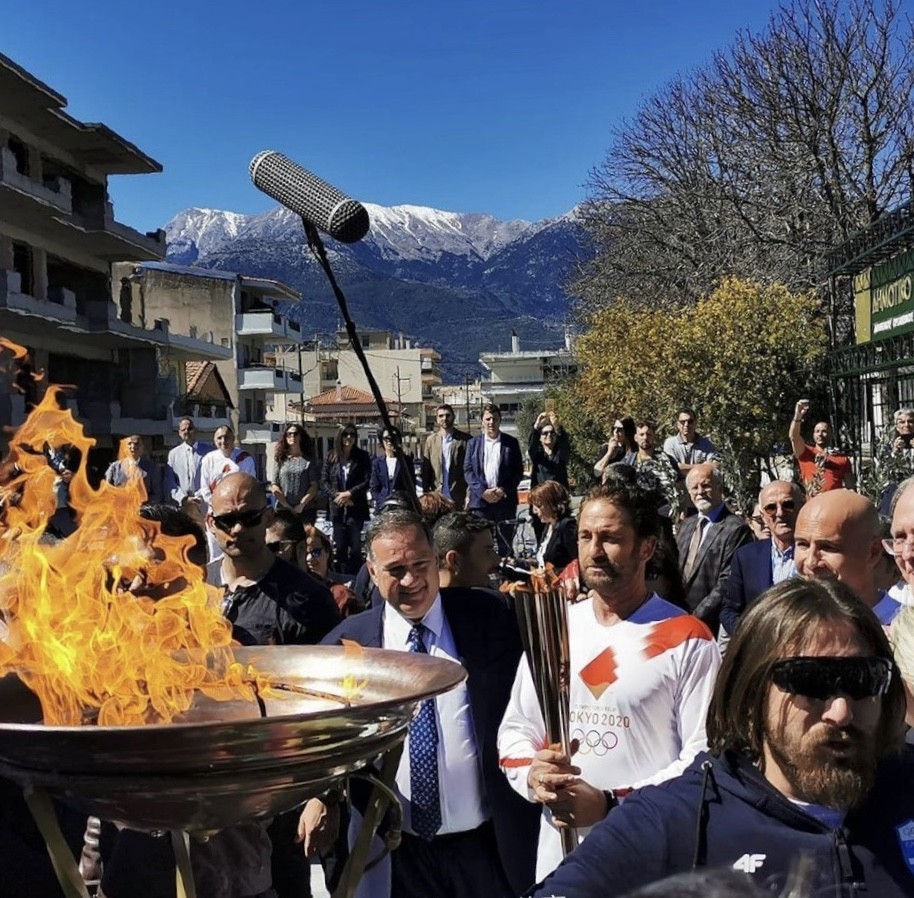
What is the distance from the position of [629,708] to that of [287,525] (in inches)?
140

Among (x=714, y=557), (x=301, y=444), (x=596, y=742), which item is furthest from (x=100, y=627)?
(x=301, y=444)

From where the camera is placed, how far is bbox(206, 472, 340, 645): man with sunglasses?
14.4ft

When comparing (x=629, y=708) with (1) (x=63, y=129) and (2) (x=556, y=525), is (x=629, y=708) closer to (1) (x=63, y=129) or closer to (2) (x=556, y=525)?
(2) (x=556, y=525)

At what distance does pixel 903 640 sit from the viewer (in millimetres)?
3113

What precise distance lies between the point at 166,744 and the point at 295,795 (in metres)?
0.33

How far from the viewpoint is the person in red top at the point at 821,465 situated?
26.0ft

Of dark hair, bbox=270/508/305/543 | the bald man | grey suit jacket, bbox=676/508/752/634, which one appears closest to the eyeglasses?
grey suit jacket, bbox=676/508/752/634

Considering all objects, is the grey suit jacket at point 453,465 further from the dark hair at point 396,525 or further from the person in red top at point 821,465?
the dark hair at point 396,525

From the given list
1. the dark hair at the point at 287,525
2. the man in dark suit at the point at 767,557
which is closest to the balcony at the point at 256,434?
the dark hair at the point at 287,525

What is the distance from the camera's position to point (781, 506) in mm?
5949

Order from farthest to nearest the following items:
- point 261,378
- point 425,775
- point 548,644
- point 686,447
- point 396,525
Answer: point 261,378 < point 686,447 < point 396,525 < point 425,775 < point 548,644

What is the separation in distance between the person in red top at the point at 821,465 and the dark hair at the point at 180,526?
3.36m

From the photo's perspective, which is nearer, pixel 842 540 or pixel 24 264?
pixel 842 540

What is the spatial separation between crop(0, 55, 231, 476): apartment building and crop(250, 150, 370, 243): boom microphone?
986 inches
